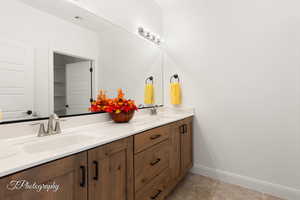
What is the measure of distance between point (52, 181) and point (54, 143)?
387 millimetres

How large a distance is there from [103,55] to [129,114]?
652 millimetres

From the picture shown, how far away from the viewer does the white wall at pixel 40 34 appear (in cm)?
104

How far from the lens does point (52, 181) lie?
744 mm

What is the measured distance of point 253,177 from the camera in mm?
1915

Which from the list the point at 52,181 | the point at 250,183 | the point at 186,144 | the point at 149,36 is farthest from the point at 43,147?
the point at 250,183

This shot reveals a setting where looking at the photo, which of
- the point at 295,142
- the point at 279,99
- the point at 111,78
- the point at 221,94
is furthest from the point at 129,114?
the point at 295,142

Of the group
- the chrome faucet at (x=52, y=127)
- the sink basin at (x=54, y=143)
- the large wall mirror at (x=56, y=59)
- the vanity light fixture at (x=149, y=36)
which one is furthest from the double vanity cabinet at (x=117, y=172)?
the vanity light fixture at (x=149, y=36)

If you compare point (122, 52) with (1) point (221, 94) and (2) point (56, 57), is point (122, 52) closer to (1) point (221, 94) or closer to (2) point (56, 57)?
(2) point (56, 57)

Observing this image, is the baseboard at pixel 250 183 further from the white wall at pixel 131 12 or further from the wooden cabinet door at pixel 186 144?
the white wall at pixel 131 12

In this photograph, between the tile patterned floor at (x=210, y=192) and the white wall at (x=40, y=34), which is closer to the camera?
the white wall at (x=40, y=34)

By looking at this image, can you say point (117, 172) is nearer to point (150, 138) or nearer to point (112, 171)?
point (112, 171)

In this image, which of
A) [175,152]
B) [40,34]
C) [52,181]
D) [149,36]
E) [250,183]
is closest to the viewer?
[52,181]

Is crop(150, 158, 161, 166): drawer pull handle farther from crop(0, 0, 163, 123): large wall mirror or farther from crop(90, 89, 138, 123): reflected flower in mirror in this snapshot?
crop(0, 0, 163, 123): large wall mirror

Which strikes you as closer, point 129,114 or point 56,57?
point 56,57
